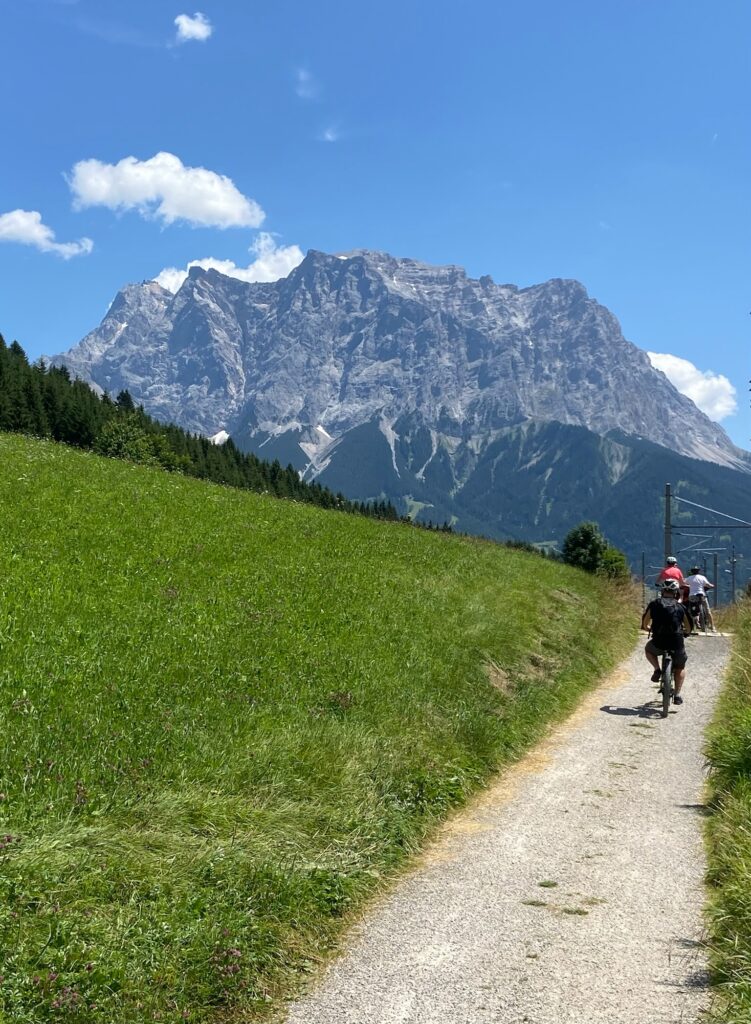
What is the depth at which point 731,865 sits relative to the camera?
720 centimetres

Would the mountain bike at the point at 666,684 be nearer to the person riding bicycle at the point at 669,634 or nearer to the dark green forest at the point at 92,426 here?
the person riding bicycle at the point at 669,634

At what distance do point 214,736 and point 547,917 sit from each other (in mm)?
4089

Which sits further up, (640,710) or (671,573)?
(671,573)

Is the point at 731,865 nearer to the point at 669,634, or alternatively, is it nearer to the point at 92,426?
the point at 669,634

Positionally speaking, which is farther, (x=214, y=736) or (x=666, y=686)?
(x=666, y=686)

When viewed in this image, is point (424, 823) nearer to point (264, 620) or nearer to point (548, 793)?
point (548, 793)

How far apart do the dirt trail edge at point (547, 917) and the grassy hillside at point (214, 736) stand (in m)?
0.46

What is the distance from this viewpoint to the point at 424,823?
29.3ft

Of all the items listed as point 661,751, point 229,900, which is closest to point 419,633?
point 661,751

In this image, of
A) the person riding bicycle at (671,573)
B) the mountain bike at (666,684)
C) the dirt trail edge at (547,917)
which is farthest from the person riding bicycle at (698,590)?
the dirt trail edge at (547,917)

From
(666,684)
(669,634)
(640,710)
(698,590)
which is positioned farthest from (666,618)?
(698,590)

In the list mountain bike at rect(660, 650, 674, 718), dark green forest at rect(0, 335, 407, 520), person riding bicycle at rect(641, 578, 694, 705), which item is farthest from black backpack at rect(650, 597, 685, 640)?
dark green forest at rect(0, 335, 407, 520)

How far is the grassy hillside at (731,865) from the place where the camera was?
205 inches

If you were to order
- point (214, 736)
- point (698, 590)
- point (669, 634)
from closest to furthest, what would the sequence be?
point (214, 736) < point (669, 634) < point (698, 590)
